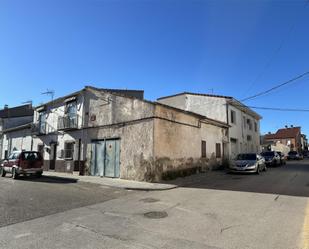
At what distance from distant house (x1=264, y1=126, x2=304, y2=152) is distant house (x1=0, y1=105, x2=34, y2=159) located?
60154 mm

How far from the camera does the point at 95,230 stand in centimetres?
567

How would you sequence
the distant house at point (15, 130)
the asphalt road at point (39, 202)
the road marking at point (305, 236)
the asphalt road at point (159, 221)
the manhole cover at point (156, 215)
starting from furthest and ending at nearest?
the distant house at point (15, 130)
the asphalt road at point (39, 202)
the manhole cover at point (156, 215)
the asphalt road at point (159, 221)
the road marking at point (305, 236)

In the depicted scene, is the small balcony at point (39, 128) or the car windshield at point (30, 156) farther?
the small balcony at point (39, 128)

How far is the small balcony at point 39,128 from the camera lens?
24428 mm

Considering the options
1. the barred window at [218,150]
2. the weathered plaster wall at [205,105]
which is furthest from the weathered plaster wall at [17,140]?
the barred window at [218,150]

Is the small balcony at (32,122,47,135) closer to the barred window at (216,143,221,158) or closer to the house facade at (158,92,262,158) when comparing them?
the house facade at (158,92,262,158)

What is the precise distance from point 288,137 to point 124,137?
70613mm

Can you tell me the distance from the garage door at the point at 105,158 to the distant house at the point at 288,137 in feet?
203

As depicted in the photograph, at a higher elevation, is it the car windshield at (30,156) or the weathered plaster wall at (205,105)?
the weathered plaster wall at (205,105)

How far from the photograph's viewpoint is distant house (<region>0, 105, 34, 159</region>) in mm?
27770

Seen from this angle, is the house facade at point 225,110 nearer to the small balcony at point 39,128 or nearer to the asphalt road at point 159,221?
the small balcony at point 39,128

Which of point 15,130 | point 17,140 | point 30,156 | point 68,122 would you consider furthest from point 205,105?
point 15,130

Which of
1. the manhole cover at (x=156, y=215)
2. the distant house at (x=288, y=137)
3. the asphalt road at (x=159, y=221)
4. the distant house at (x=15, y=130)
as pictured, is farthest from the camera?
the distant house at (x=288, y=137)

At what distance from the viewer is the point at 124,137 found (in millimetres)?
15930
